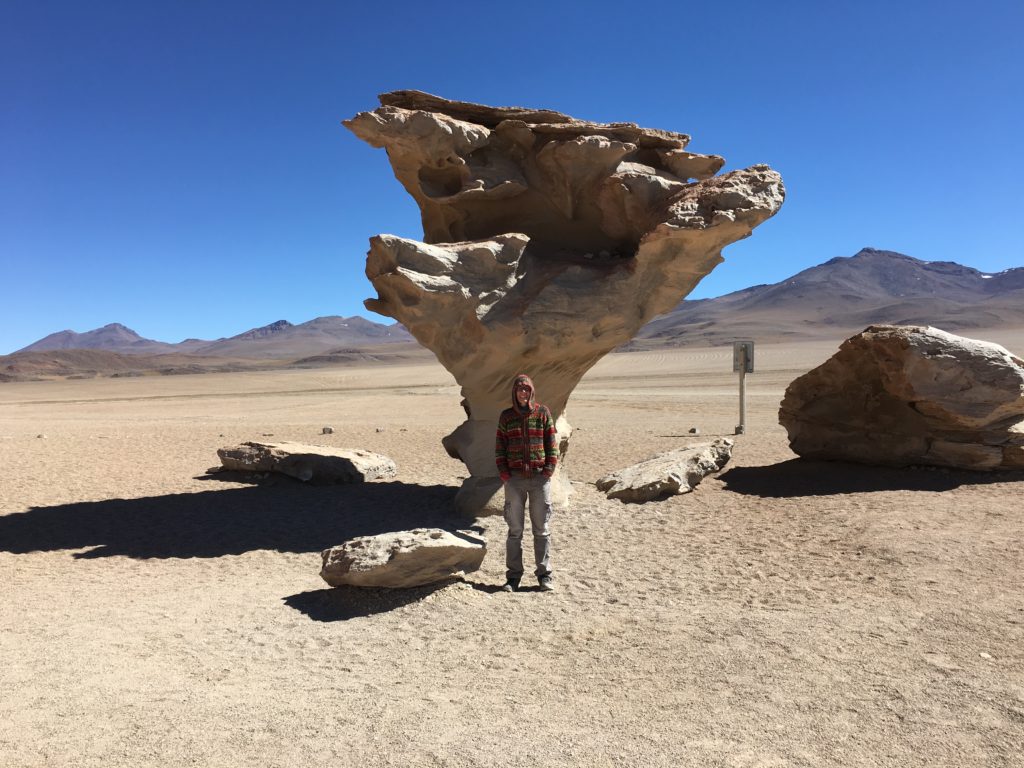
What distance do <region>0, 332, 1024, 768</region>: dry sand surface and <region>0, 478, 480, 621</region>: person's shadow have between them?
0.05 metres

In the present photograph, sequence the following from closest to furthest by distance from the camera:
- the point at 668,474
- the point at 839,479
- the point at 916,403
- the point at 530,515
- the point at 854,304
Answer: the point at 530,515, the point at 668,474, the point at 916,403, the point at 839,479, the point at 854,304

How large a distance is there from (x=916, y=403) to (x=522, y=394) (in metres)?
6.19

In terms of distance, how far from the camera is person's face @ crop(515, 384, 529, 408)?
5719mm

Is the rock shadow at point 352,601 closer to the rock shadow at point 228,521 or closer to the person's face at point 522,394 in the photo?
the person's face at point 522,394

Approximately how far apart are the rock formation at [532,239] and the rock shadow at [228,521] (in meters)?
0.90

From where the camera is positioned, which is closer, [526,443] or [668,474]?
[526,443]

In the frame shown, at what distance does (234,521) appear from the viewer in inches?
328

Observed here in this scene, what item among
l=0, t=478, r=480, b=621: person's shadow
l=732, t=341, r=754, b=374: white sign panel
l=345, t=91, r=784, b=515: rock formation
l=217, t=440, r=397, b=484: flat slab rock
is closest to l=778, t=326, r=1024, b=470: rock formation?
l=345, t=91, r=784, b=515: rock formation

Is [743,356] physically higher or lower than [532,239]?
lower

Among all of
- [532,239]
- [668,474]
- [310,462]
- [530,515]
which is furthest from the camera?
[310,462]

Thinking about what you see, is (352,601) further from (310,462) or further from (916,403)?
(916,403)

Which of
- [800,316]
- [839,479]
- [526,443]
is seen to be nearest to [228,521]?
[526,443]

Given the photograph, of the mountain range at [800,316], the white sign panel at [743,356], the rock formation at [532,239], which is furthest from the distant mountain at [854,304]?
the rock formation at [532,239]

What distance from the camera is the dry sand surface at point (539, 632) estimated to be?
135 inches
